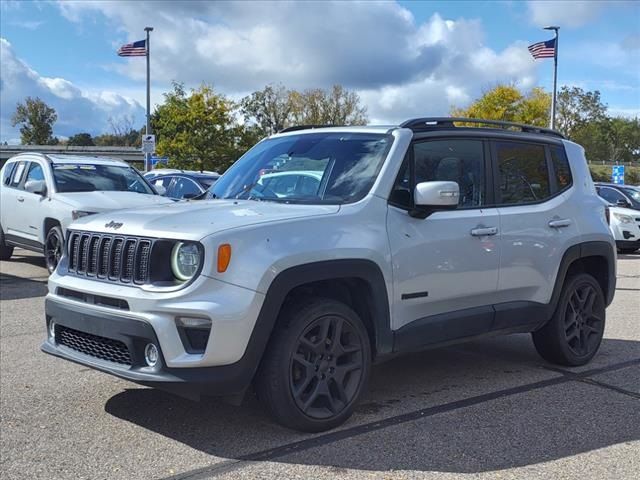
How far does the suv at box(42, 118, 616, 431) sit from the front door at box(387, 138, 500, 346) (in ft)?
0.04

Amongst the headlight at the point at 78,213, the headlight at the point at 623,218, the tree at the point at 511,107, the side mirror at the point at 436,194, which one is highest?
the tree at the point at 511,107

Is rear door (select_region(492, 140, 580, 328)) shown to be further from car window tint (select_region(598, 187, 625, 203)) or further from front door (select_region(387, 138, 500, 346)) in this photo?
car window tint (select_region(598, 187, 625, 203))

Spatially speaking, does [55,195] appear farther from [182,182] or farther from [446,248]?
[446,248]

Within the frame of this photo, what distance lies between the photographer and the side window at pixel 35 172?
445 inches

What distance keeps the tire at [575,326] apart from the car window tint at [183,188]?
10049mm

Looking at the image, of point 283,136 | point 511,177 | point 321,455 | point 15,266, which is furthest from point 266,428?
point 15,266

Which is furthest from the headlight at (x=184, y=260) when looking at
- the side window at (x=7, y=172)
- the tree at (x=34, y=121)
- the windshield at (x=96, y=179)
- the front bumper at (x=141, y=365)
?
the tree at (x=34, y=121)

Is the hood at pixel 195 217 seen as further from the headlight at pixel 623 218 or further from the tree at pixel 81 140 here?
the tree at pixel 81 140

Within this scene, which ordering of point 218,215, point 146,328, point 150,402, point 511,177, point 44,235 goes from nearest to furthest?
1. point 146,328
2. point 218,215
3. point 150,402
4. point 511,177
5. point 44,235

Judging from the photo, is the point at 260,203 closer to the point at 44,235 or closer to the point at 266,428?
the point at 266,428

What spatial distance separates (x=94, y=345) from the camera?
4.20 meters

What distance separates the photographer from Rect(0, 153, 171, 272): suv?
10.1 m

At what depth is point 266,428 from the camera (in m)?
4.36

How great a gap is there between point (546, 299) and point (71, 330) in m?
3.62
